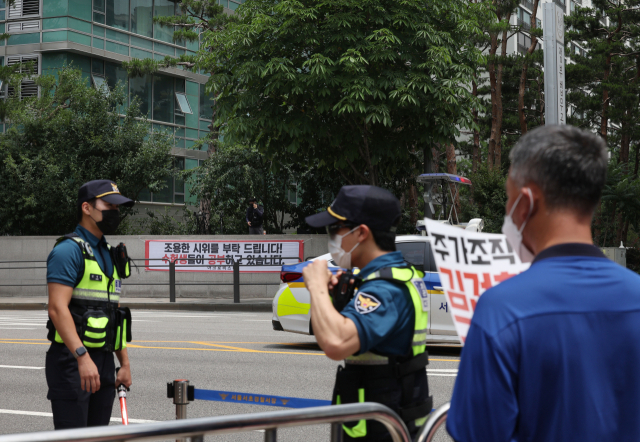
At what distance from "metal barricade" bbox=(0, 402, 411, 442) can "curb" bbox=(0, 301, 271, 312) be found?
1615 centimetres

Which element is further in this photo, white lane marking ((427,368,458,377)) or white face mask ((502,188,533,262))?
white lane marking ((427,368,458,377))

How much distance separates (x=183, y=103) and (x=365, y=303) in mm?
31244

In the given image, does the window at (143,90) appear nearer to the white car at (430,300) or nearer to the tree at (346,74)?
the tree at (346,74)

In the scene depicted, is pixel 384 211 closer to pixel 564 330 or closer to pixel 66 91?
pixel 564 330

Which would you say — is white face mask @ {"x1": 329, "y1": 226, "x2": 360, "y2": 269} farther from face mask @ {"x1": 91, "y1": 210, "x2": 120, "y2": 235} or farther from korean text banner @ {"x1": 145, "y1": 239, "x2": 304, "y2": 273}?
korean text banner @ {"x1": 145, "y1": 239, "x2": 304, "y2": 273}

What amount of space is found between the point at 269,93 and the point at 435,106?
417cm

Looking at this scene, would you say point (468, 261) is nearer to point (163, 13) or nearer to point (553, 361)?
point (553, 361)

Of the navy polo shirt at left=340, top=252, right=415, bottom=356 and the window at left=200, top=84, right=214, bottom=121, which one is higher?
the window at left=200, top=84, right=214, bottom=121

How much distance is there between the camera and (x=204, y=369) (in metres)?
9.20

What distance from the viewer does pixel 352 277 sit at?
276 cm

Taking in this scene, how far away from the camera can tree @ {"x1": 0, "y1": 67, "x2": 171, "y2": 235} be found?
78.2 feet

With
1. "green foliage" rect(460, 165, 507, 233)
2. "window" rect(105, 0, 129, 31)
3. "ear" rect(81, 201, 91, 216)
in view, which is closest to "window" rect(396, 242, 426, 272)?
"ear" rect(81, 201, 91, 216)

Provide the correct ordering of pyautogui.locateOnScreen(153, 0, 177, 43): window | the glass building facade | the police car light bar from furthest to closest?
1. pyautogui.locateOnScreen(153, 0, 177, 43): window
2. the glass building facade
3. the police car light bar

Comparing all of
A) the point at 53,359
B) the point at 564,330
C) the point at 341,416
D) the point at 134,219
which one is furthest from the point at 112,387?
the point at 134,219
